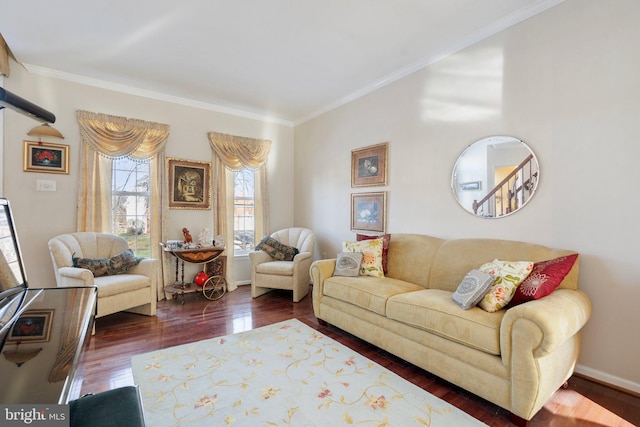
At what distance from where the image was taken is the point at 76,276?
2.88 meters

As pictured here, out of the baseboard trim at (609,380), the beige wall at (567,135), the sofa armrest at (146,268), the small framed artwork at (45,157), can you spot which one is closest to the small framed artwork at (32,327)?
the sofa armrest at (146,268)

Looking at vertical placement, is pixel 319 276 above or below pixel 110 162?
below

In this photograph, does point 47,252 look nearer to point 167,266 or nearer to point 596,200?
point 167,266

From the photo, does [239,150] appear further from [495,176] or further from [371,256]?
[495,176]

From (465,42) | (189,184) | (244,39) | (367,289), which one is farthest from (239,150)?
(465,42)

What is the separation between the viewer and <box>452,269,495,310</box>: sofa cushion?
2117 millimetres

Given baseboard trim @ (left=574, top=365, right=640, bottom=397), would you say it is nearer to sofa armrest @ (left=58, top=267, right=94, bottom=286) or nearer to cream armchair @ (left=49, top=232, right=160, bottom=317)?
cream armchair @ (left=49, top=232, right=160, bottom=317)

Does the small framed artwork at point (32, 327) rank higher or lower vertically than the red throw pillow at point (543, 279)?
higher

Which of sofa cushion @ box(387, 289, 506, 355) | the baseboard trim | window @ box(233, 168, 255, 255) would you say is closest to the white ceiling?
window @ box(233, 168, 255, 255)

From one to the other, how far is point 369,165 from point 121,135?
10.5 feet

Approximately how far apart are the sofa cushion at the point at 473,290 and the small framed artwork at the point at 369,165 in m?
1.84

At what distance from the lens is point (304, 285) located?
4270 millimetres

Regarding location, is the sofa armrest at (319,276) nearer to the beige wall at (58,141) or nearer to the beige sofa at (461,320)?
the beige sofa at (461,320)

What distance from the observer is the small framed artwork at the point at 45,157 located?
3436 millimetres
